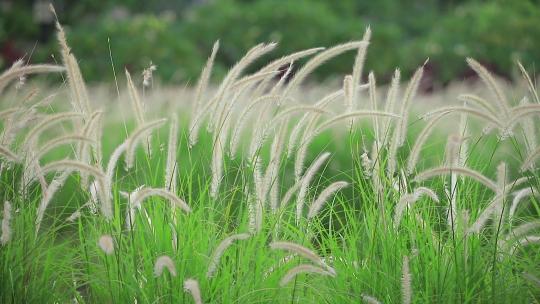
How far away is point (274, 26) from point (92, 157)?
42.8ft

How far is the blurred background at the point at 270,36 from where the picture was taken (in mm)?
13992

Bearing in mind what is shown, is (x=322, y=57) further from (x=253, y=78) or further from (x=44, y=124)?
(x=44, y=124)

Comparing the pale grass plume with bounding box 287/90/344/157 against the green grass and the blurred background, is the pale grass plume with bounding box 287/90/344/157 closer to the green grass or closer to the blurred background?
the green grass

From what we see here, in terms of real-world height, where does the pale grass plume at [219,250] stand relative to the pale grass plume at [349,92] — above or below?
below

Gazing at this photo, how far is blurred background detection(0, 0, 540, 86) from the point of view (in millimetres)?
13992

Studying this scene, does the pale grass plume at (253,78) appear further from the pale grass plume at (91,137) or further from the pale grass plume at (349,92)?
the pale grass plume at (91,137)

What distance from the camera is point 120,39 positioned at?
14086 mm

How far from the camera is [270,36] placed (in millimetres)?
15969

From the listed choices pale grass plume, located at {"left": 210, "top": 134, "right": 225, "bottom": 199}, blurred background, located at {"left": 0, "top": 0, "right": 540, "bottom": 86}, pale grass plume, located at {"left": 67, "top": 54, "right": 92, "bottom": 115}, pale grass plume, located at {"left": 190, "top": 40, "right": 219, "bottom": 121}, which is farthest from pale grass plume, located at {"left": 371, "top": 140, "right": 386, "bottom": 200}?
blurred background, located at {"left": 0, "top": 0, "right": 540, "bottom": 86}

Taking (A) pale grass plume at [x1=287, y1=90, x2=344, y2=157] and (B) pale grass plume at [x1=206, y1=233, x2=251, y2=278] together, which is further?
(A) pale grass plume at [x1=287, y1=90, x2=344, y2=157]

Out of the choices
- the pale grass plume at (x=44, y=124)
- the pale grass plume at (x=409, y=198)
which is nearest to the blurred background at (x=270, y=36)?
the pale grass plume at (x=44, y=124)

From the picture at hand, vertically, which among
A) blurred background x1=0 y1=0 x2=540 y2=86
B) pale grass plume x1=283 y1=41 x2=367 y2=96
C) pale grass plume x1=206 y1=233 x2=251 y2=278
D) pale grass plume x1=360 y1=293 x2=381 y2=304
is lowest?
pale grass plume x1=360 y1=293 x2=381 y2=304

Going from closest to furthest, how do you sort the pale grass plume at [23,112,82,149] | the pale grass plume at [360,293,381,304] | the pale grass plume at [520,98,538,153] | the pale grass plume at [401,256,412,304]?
the pale grass plume at [401,256,412,304]
the pale grass plume at [360,293,381,304]
the pale grass plume at [23,112,82,149]
the pale grass plume at [520,98,538,153]

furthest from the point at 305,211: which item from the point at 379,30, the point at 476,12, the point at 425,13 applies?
the point at 425,13
